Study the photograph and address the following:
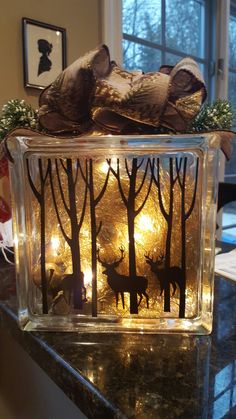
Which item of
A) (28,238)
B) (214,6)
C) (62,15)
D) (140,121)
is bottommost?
(28,238)

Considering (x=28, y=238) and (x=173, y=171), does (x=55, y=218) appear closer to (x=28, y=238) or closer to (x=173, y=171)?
(x=28, y=238)

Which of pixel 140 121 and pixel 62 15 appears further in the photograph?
pixel 62 15

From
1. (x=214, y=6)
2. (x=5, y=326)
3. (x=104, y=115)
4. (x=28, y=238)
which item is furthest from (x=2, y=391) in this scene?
(x=214, y=6)

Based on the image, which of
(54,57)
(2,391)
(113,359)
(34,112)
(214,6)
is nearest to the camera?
(113,359)

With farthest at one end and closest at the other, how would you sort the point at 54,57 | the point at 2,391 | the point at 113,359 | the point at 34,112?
the point at 54,57 → the point at 2,391 → the point at 34,112 → the point at 113,359

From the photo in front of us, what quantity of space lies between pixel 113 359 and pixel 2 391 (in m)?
0.63

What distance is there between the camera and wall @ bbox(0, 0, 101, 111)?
111 centimetres

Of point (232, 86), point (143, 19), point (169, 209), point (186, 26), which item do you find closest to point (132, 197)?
point (169, 209)

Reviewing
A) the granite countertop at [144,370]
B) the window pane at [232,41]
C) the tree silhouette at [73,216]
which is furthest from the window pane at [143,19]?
the granite countertop at [144,370]

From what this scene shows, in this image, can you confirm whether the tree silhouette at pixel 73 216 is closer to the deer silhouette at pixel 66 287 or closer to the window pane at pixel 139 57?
the deer silhouette at pixel 66 287

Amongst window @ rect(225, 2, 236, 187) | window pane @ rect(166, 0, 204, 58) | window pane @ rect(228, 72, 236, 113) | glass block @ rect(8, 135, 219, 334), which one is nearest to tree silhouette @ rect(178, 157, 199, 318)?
glass block @ rect(8, 135, 219, 334)

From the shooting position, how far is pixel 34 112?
50 centimetres

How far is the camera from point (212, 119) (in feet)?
1.55

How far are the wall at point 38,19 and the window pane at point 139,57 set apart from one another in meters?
0.34
